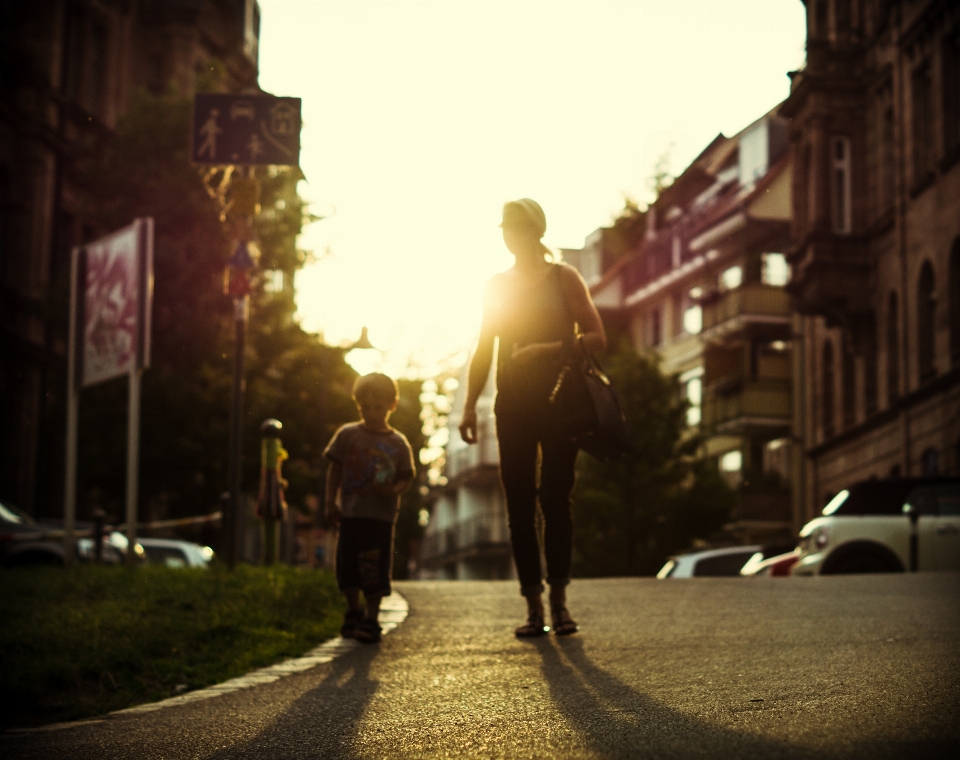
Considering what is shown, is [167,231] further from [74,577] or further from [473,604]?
[473,604]

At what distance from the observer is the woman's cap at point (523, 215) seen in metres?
8.31

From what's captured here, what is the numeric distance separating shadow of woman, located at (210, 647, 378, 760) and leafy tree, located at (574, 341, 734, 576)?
1449 inches

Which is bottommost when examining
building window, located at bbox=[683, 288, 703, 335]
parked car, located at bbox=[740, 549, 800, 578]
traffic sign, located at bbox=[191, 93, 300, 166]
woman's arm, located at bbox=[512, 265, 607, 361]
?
parked car, located at bbox=[740, 549, 800, 578]

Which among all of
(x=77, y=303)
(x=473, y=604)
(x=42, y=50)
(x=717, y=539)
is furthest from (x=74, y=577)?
(x=717, y=539)

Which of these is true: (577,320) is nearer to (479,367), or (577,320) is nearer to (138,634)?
(479,367)

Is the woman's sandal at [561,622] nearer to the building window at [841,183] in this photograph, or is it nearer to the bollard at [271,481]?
the bollard at [271,481]

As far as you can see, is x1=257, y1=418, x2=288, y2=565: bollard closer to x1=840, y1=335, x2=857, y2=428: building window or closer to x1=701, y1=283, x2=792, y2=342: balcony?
x1=840, y1=335, x2=857, y2=428: building window

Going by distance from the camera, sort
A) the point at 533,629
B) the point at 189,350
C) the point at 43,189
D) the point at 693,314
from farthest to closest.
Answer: the point at 693,314
the point at 43,189
the point at 189,350
the point at 533,629

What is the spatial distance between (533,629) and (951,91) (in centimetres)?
2904

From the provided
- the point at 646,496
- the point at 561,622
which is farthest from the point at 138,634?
the point at 646,496

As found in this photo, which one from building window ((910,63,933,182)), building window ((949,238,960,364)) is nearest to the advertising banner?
building window ((949,238,960,364))

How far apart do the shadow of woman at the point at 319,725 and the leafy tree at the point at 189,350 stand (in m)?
29.8

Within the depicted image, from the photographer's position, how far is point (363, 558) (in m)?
Result: 8.76

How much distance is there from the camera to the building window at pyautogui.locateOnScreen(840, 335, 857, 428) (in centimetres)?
4291
